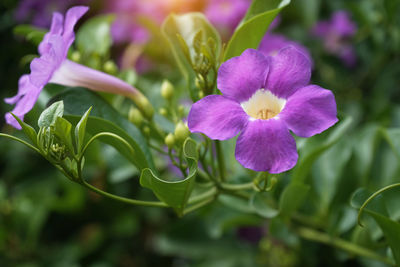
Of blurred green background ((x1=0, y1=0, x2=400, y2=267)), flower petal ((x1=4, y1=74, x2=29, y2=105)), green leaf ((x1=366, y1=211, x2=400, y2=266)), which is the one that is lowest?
blurred green background ((x1=0, y1=0, x2=400, y2=267))

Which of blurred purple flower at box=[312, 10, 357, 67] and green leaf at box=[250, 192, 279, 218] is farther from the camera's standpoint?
blurred purple flower at box=[312, 10, 357, 67]

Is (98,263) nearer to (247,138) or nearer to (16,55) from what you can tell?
(16,55)

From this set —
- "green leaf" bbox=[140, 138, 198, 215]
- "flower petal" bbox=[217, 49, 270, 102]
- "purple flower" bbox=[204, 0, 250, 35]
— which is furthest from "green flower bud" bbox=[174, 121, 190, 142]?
"purple flower" bbox=[204, 0, 250, 35]

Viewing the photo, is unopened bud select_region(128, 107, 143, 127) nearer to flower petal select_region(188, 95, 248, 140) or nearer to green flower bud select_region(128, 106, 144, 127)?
green flower bud select_region(128, 106, 144, 127)

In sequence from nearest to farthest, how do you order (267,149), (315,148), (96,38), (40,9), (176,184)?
(267,149) → (176,184) → (315,148) → (96,38) → (40,9)

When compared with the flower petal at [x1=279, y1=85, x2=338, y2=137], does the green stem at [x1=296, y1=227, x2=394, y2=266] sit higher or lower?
lower

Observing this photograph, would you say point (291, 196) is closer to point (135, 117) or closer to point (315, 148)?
point (315, 148)

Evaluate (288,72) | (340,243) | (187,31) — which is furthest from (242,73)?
(340,243)
